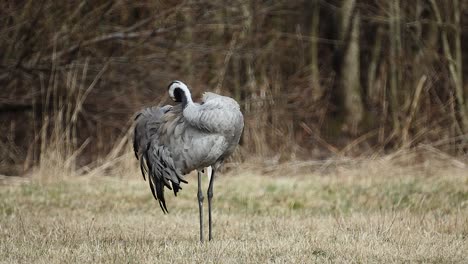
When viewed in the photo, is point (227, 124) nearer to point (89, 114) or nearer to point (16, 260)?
point (16, 260)

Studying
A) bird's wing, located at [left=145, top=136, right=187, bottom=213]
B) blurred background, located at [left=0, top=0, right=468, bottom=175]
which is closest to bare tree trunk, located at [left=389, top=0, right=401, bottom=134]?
blurred background, located at [left=0, top=0, right=468, bottom=175]

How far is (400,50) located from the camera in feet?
49.2

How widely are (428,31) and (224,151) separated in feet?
31.6

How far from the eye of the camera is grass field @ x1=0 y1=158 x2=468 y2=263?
19.9 feet

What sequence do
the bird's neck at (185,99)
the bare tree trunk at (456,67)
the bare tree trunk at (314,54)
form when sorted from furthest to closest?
1. the bare tree trunk at (314,54)
2. the bare tree trunk at (456,67)
3. the bird's neck at (185,99)

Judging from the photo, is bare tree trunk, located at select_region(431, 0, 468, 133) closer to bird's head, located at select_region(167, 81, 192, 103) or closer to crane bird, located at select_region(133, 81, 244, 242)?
crane bird, located at select_region(133, 81, 244, 242)

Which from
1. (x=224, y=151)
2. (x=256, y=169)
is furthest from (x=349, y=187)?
(x=224, y=151)

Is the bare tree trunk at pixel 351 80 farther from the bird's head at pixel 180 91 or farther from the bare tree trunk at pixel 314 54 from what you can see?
the bird's head at pixel 180 91

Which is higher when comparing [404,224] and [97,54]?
[97,54]

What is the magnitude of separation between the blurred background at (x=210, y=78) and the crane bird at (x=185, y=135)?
4616mm

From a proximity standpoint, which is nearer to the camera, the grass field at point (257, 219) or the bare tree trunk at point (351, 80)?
the grass field at point (257, 219)

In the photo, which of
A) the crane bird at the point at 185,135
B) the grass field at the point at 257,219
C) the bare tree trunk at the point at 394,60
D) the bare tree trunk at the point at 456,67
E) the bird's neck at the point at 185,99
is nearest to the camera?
the grass field at the point at 257,219

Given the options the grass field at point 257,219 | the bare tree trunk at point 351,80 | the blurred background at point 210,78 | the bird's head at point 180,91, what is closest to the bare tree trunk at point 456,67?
the blurred background at point 210,78

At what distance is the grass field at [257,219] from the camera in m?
6.07
